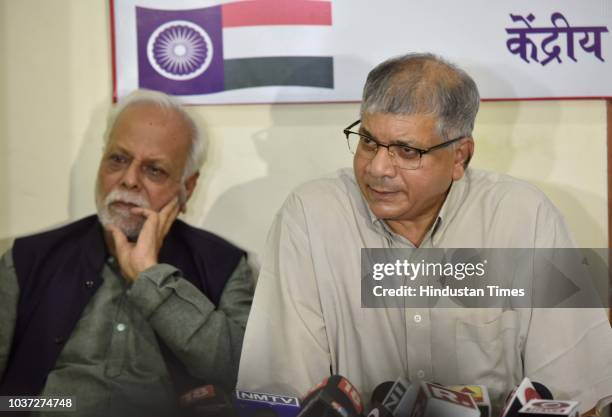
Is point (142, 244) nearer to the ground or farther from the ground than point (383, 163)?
nearer to the ground

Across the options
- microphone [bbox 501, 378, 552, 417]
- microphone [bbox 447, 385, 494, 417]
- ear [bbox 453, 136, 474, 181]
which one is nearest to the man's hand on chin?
ear [bbox 453, 136, 474, 181]

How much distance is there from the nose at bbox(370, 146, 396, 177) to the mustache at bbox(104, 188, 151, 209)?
0.74m

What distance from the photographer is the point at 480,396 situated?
6.45 ft

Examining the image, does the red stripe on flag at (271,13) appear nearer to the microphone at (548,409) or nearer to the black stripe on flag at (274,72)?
the black stripe on flag at (274,72)

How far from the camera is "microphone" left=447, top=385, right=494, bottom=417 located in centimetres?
189

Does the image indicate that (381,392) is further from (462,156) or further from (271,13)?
(271,13)

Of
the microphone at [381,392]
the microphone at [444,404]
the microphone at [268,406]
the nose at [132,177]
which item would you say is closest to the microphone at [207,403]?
the microphone at [268,406]

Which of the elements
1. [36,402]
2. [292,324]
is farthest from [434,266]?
[36,402]

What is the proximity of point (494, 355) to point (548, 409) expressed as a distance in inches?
21.0

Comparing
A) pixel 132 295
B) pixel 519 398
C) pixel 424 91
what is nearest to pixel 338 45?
pixel 424 91

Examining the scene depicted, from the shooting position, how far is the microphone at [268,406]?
1.84 metres

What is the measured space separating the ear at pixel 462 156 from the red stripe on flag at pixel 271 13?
62cm

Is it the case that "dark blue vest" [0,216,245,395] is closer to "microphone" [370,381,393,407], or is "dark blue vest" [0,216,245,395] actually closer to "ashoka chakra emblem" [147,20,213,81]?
"ashoka chakra emblem" [147,20,213,81]

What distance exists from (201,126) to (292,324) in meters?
0.71
